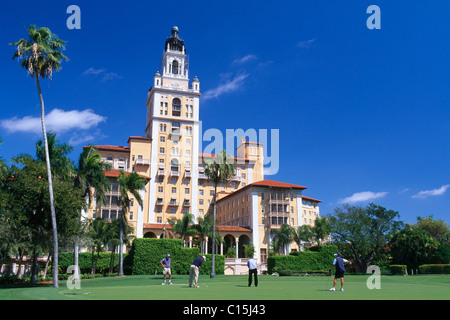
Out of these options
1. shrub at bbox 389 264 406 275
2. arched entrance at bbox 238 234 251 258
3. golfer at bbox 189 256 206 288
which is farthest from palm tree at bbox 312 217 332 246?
golfer at bbox 189 256 206 288

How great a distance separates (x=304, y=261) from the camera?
64.7 meters

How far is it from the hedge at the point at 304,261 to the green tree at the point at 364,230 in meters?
6.09

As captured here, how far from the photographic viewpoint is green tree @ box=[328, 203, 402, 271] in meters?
71.3

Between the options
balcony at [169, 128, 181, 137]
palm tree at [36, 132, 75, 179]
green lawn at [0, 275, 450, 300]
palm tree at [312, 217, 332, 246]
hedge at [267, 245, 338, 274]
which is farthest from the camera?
balcony at [169, 128, 181, 137]

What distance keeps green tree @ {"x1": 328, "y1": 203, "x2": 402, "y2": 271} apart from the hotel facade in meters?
11.9

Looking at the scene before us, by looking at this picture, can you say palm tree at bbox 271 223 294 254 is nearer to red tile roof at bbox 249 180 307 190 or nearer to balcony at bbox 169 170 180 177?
red tile roof at bbox 249 180 307 190

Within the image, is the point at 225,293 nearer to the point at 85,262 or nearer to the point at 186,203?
the point at 85,262

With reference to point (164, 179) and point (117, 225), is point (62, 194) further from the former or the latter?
point (164, 179)

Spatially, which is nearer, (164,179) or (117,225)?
(117,225)

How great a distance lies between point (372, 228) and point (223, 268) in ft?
96.3

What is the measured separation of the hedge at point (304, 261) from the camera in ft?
205
